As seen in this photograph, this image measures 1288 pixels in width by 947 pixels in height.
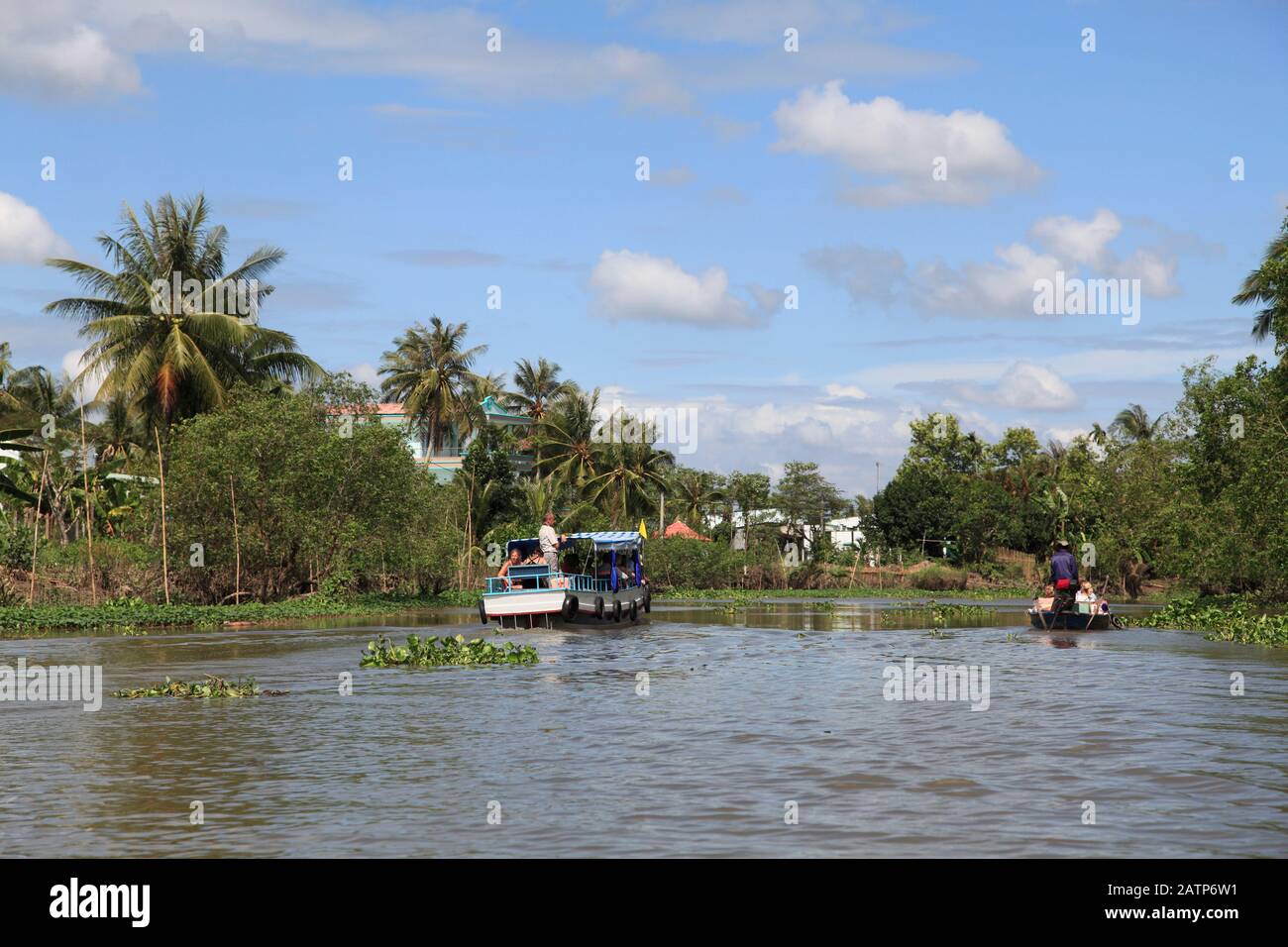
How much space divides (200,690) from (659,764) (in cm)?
856

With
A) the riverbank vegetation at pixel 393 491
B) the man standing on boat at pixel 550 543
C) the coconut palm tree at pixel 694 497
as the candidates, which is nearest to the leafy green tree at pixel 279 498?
the riverbank vegetation at pixel 393 491

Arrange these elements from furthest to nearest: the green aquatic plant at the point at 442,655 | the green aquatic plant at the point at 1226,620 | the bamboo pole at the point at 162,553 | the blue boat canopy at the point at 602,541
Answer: the bamboo pole at the point at 162,553, the blue boat canopy at the point at 602,541, the green aquatic plant at the point at 1226,620, the green aquatic plant at the point at 442,655

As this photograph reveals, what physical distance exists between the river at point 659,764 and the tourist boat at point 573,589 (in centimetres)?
910

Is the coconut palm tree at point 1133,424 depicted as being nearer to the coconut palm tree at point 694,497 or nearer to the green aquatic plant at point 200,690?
the coconut palm tree at point 694,497

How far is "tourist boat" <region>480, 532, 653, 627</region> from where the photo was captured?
3203cm

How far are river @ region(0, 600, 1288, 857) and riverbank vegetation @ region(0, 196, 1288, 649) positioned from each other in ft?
42.6

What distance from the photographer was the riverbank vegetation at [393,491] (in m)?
34.9

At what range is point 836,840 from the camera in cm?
906

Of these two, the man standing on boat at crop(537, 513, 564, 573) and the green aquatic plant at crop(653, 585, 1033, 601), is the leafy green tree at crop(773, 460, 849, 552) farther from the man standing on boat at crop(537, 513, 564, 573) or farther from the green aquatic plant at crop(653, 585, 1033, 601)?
the man standing on boat at crop(537, 513, 564, 573)

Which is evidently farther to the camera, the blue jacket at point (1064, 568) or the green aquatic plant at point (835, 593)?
the green aquatic plant at point (835, 593)

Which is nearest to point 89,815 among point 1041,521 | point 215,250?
point 215,250

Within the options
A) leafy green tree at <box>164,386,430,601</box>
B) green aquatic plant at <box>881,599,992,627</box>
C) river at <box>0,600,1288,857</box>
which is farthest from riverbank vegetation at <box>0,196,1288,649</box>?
river at <box>0,600,1288,857</box>
